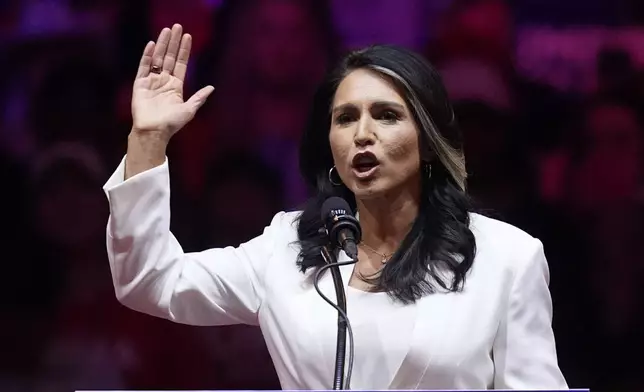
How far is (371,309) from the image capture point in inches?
78.1

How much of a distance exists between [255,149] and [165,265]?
1060 millimetres

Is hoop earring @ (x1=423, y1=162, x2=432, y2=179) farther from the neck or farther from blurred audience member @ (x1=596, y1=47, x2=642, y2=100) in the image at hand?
blurred audience member @ (x1=596, y1=47, x2=642, y2=100)

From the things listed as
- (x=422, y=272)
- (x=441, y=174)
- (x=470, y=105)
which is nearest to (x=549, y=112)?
(x=470, y=105)

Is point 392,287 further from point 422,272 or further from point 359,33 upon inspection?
point 359,33

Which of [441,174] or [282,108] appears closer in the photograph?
[441,174]

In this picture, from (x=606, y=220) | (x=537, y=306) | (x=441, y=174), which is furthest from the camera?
(x=606, y=220)

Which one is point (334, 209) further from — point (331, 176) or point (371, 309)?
point (331, 176)

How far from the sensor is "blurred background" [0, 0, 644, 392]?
2.93 m

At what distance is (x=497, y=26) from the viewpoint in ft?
9.74

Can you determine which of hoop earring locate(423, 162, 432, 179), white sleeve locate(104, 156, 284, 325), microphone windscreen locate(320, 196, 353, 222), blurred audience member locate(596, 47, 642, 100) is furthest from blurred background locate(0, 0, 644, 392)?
microphone windscreen locate(320, 196, 353, 222)

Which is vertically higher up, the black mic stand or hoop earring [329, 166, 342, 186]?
hoop earring [329, 166, 342, 186]

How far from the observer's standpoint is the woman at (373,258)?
1909 mm

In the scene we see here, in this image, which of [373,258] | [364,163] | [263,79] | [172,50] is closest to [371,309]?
[373,258]

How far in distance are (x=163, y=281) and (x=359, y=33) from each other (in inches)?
49.3
